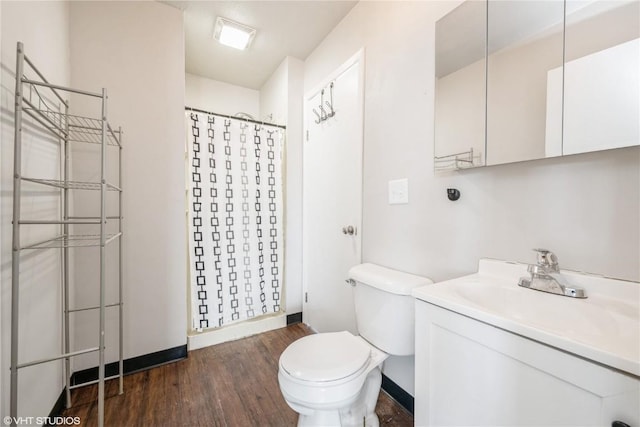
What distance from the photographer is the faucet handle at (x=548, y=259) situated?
85 centimetres

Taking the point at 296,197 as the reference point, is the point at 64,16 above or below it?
above

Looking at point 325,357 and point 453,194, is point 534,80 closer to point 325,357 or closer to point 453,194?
point 453,194

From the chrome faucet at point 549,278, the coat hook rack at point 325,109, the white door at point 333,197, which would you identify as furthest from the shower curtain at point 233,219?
the chrome faucet at point 549,278

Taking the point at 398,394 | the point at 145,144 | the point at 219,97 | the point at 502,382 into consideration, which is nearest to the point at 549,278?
the point at 502,382

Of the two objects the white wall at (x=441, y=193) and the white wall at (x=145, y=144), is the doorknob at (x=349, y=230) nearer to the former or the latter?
the white wall at (x=441, y=193)

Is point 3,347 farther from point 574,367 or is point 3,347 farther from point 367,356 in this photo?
point 574,367

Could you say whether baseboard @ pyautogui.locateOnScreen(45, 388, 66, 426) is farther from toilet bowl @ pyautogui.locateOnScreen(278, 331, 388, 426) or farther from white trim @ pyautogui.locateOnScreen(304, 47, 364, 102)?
white trim @ pyautogui.locateOnScreen(304, 47, 364, 102)

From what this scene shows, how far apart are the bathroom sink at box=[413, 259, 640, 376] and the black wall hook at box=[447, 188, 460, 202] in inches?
11.1

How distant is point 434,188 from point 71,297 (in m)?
2.10

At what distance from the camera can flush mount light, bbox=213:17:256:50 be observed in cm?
193

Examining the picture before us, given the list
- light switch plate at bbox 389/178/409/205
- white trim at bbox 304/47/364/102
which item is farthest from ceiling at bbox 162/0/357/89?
light switch plate at bbox 389/178/409/205

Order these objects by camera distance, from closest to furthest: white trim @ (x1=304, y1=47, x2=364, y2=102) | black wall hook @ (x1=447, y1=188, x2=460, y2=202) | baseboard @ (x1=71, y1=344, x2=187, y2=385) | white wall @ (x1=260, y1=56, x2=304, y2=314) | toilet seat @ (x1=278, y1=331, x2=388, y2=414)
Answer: toilet seat @ (x1=278, y1=331, x2=388, y2=414), black wall hook @ (x1=447, y1=188, x2=460, y2=202), baseboard @ (x1=71, y1=344, x2=187, y2=385), white trim @ (x1=304, y1=47, x2=364, y2=102), white wall @ (x1=260, y1=56, x2=304, y2=314)

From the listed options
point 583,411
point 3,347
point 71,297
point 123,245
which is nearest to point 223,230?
point 123,245

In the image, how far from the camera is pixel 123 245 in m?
1.68
